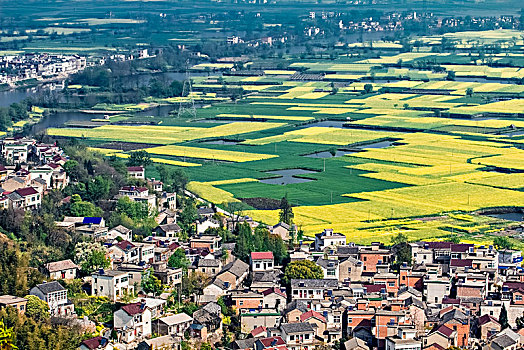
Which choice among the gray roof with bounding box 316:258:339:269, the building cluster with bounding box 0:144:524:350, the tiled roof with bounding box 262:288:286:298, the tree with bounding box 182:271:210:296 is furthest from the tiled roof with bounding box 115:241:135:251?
the gray roof with bounding box 316:258:339:269

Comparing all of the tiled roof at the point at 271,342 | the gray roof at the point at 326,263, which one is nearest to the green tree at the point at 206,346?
the tiled roof at the point at 271,342

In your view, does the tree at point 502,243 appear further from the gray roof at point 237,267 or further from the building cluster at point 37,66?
the building cluster at point 37,66

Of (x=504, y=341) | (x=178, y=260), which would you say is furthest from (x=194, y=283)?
(x=504, y=341)

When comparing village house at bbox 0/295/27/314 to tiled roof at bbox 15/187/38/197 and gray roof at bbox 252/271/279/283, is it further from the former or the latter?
tiled roof at bbox 15/187/38/197

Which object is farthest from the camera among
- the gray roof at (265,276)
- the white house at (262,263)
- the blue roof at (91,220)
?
the blue roof at (91,220)

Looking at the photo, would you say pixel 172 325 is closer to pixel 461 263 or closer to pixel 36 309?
pixel 36 309

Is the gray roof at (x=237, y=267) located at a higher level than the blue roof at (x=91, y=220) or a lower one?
lower

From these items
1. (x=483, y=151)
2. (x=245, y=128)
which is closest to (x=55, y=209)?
(x=483, y=151)
